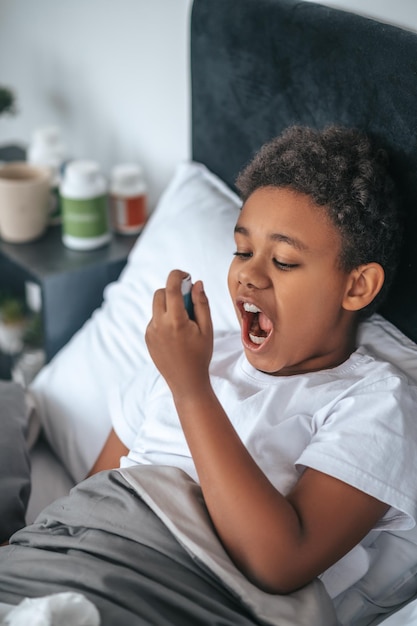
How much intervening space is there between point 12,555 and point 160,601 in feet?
0.67

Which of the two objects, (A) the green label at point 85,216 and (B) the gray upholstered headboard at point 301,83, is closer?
(B) the gray upholstered headboard at point 301,83

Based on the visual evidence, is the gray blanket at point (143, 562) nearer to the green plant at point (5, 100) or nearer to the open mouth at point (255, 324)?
the open mouth at point (255, 324)

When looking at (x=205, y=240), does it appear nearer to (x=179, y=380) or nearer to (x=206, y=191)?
(x=206, y=191)

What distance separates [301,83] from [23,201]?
739mm

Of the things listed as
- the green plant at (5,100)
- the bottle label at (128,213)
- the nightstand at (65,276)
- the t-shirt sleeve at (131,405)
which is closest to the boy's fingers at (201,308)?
the t-shirt sleeve at (131,405)

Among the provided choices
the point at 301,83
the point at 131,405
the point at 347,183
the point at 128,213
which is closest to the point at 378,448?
the point at 347,183

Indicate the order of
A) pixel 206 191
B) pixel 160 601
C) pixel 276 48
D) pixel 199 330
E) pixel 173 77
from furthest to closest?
pixel 173 77, pixel 206 191, pixel 276 48, pixel 199 330, pixel 160 601

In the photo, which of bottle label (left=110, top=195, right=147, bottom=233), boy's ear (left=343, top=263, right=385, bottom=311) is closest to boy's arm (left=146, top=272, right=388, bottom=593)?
boy's ear (left=343, top=263, right=385, bottom=311)

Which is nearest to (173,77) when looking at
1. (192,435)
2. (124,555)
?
(192,435)

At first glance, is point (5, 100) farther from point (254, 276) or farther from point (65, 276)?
point (254, 276)

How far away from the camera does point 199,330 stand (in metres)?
1.00

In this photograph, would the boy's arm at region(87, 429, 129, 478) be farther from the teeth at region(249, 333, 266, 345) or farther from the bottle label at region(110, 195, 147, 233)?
the bottle label at region(110, 195, 147, 233)

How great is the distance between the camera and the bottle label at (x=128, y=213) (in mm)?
1814

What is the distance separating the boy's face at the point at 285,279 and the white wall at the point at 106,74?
0.82 metres
